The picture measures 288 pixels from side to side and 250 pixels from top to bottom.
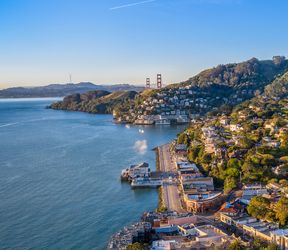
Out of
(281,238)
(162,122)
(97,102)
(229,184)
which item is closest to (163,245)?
(281,238)

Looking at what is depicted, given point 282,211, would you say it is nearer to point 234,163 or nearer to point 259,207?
point 259,207

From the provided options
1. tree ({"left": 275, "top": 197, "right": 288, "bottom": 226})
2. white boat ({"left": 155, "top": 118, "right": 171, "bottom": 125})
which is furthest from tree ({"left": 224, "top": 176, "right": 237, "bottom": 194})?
white boat ({"left": 155, "top": 118, "right": 171, "bottom": 125})

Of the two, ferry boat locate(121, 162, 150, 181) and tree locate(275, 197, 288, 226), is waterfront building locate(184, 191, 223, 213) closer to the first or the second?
tree locate(275, 197, 288, 226)

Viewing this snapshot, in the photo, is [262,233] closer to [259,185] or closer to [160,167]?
[259,185]

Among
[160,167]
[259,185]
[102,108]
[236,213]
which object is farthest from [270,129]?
[102,108]

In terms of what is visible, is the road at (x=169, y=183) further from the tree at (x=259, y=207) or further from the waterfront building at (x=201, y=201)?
the tree at (x=259, y=207)

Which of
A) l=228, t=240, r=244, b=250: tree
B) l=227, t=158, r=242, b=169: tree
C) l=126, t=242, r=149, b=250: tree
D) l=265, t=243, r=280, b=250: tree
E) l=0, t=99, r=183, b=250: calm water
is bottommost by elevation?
l=0, t=99, r=183, b=250: calm water

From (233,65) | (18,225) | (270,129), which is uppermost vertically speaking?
(233,65)

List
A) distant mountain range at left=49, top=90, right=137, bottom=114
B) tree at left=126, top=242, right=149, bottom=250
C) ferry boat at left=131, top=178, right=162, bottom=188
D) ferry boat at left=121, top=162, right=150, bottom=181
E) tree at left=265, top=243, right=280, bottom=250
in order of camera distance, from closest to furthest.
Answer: tree at left=265, top=243, right=280, bottom=250 → tree at left=126, top=242, right=149, bottom=250 → ferry boat at left=131, top=178, right=162, bottom=188 → ferry boat at left=121, top=162, right=150, bottom=181 → distant mountain range at left=49, top=90, right=137, bottom=114
